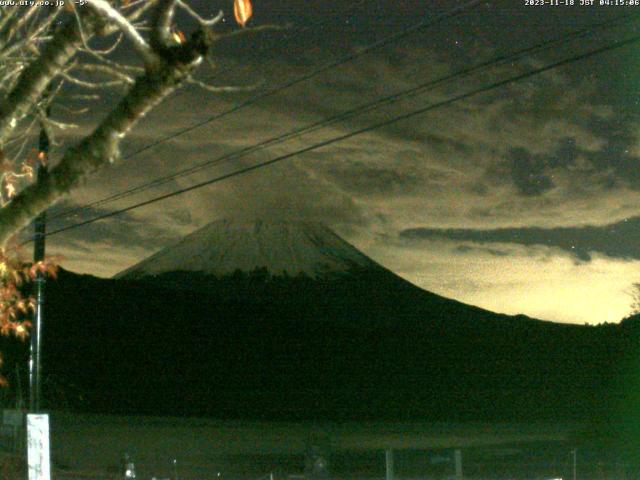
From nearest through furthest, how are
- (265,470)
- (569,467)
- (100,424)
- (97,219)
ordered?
(97,219) → (569,467) → (265,470) → (100,424)

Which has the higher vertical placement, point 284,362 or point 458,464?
point 284,362

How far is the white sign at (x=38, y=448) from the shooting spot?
11.7 m

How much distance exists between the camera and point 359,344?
533ft

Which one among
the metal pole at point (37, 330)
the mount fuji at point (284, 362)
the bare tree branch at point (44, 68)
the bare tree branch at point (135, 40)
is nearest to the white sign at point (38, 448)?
the bare tree branch at point (44, 68)

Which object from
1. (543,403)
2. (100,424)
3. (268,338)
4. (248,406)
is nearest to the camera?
(100,424)

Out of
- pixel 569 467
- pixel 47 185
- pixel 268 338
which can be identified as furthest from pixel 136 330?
pixel 47 185

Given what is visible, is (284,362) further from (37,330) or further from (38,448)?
(38,448)

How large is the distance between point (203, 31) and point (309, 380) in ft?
459

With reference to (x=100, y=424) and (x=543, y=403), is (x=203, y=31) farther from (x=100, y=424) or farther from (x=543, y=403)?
(x=543, y=403)

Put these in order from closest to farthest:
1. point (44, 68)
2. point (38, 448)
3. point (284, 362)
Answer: point (44, 68) < point (38, 448) < point (284, 362)

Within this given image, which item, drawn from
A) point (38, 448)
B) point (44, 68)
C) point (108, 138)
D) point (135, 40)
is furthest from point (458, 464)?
point (135, 40)

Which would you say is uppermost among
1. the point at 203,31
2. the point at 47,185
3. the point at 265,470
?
the point at 203,31

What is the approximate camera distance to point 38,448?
11828mm

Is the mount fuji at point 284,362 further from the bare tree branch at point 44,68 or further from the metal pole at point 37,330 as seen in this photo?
the bare tree branch at point 44,68
